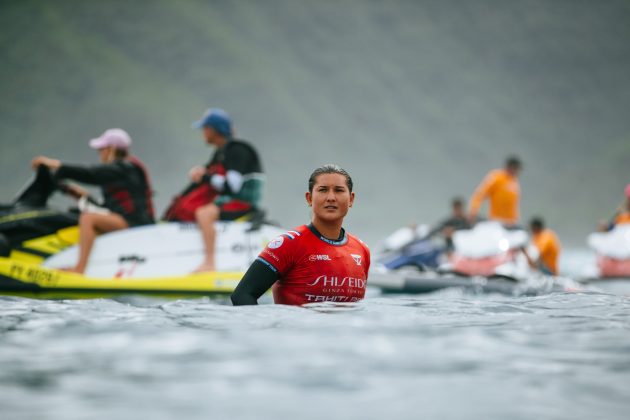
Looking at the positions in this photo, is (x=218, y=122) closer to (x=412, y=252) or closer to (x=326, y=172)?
(x=326, y=172)

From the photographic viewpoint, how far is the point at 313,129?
97.9 meters

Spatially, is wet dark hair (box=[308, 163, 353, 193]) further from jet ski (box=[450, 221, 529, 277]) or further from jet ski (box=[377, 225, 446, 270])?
jet ski (box=[377, 225, 446, 270])

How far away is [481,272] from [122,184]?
4617 millimetres

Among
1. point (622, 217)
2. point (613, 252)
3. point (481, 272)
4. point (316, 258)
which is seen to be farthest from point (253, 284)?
point (622, 217)

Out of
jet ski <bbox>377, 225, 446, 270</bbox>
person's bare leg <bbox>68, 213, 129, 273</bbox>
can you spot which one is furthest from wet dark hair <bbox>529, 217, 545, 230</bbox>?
person's bare leg <bbox>68, 213, 129, 273</bbox>

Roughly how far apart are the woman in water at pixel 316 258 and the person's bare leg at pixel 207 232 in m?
3.56

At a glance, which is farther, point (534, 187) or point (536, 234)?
point (534, 187)

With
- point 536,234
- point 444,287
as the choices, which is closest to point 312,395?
point 444,287

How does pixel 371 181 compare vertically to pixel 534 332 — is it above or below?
above

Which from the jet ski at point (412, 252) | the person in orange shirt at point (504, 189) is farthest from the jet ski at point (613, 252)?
the jet ski at point (412, 252)

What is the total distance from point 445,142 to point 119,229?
94573 millimetres

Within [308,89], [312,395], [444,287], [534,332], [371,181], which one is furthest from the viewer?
[308,89]

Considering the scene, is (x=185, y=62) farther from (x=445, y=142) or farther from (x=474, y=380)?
(x=474, y=380)

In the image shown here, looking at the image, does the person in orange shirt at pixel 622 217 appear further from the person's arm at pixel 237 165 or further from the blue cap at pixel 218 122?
the blue cap at pixel 218 122
